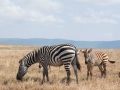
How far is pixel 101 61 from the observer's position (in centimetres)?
1437

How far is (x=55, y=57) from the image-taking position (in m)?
11.7

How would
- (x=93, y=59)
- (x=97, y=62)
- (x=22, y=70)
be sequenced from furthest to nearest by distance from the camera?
(x=97, y=62) → (x=93, y=59) → (x=22, y=70)

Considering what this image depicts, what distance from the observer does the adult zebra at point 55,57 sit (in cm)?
1134

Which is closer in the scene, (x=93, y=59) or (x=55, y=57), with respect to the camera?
(x=55, y=57)

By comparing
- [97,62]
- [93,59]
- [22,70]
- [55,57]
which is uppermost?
[55,57]

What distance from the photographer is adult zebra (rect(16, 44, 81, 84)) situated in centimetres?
1134

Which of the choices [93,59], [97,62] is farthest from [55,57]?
[97,62]

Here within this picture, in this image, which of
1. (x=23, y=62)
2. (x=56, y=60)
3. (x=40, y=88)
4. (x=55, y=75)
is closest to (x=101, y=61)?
(x=55, y=75)

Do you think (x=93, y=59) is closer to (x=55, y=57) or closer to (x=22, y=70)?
(x=55, y=57)

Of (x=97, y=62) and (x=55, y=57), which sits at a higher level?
(x=55, y=57)

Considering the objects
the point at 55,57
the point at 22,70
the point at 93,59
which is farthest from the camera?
the point at 93,59

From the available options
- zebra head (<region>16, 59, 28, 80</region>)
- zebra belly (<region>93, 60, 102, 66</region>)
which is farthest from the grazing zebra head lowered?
zebra head (<region>16, 59, 28, 80</region>)

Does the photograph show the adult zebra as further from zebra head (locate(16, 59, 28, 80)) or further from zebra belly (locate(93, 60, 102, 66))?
zebra belly (locate(93, 60, 102, 66))

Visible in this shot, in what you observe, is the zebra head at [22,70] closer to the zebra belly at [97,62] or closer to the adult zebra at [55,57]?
the adult zebra at [55,57]
